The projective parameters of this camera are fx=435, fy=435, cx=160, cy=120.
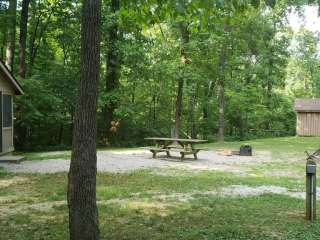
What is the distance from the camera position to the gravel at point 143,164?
12.8 metres

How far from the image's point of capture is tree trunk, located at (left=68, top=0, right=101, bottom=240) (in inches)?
183

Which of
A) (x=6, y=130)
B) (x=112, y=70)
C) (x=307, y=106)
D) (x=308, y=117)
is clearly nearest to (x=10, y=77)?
(x=6, y=130)

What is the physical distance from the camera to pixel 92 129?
4680mm

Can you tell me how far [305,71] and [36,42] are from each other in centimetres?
3935

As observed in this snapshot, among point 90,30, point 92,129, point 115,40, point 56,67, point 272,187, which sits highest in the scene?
point 115,40

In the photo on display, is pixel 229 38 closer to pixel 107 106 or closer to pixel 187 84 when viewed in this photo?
pixel 187 84

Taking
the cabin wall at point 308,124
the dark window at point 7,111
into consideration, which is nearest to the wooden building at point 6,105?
the dark window at point 7,111

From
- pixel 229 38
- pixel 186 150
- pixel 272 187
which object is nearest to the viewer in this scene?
pixel 272 187

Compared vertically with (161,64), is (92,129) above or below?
below

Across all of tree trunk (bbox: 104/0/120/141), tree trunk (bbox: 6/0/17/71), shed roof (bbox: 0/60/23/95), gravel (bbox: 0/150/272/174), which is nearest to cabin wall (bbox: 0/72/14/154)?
shed roof (bbox: 0/60/23/95)

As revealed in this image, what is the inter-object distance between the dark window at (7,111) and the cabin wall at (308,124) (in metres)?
27.4

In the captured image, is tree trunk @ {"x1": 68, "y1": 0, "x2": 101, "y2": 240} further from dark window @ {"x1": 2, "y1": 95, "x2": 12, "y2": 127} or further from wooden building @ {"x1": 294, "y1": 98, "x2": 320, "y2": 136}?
wooden building @ {"x1": 294, "y1": 98, "x2": 320, "y2": 136}

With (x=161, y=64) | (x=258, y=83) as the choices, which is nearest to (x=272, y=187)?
(x=161, y=64)

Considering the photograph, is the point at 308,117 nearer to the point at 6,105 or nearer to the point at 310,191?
the point at 6,105
